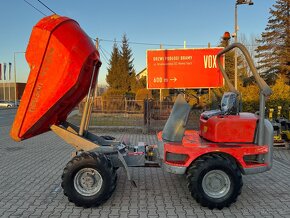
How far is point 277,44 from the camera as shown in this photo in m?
33.0

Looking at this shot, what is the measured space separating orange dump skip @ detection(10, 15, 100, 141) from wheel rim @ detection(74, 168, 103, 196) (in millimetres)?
1015

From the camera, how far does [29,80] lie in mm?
4688

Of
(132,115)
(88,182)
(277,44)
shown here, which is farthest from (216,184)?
(277,44)

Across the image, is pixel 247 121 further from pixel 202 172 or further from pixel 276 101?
pixel 276 101

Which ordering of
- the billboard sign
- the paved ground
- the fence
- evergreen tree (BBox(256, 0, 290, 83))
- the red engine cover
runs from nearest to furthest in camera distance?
the paved ground → the red engine cover → the fence → the billboard sign → evergreen tree (BBox(256, 0, 290, 83))

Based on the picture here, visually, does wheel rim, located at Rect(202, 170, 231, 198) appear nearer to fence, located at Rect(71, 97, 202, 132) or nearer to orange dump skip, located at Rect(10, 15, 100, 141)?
orange dump skip, located at Rect(10, 15, 100, 141)

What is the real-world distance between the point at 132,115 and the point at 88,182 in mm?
10100

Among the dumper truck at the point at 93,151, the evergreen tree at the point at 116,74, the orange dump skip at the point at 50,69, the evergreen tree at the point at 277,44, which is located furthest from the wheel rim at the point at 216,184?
the evergreen tree at the point at 116,74

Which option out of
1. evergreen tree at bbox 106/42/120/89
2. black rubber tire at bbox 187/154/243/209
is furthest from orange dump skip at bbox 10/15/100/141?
evergreen tree at bbox 106/42/120/89

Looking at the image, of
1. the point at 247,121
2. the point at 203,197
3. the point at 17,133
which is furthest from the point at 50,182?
the point at 247,121

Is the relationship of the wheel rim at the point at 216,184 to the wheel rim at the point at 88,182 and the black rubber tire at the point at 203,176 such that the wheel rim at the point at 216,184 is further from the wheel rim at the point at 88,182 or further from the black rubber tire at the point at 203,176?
the wheel rim at the point at 88,182

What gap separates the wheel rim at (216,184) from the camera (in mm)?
4656

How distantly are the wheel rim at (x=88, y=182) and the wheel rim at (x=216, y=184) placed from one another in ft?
5.11

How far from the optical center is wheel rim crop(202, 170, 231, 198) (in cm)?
466
